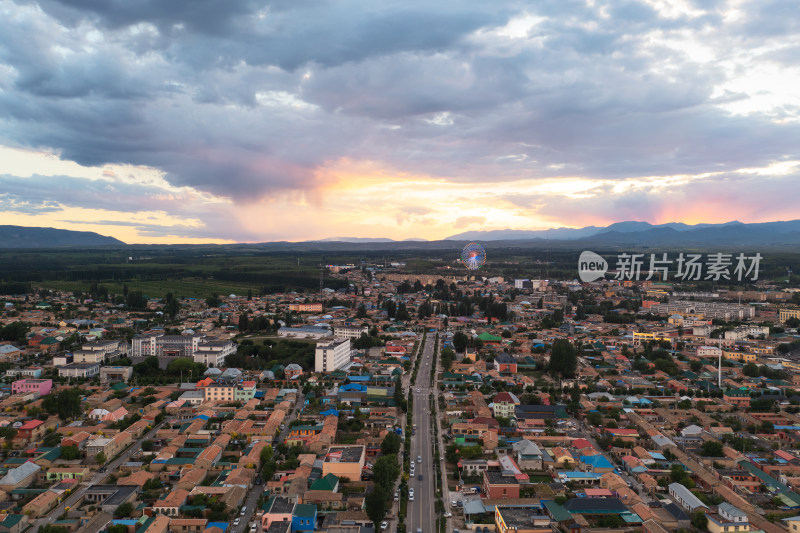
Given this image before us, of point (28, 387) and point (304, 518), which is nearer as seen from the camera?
point (304, 518)

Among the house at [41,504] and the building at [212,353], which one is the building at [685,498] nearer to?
the house at [41,504]

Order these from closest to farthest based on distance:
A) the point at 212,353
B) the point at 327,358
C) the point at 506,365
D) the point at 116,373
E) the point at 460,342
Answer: the point at 116,373 → the point at 327,358 → the point at 506,365 → the point at 212,353 → the point at 460,342

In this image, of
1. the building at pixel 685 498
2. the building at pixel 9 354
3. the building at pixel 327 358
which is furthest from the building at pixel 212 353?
the building at pixel 685 498

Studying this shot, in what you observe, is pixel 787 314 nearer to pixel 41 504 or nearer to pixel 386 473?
pixel 386 473

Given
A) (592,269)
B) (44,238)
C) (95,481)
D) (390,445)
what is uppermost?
(44,238)

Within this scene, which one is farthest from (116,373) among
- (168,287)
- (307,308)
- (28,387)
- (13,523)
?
(168,287)
